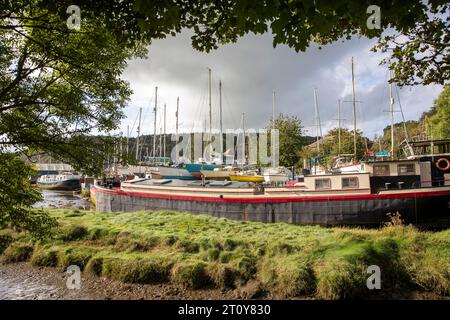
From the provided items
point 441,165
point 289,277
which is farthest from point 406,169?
point 289,277

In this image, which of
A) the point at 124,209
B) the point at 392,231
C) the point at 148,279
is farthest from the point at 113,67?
the point at 124,209

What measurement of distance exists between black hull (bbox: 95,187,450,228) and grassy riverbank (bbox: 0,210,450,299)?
6254mm

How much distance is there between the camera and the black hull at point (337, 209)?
60.2 ft

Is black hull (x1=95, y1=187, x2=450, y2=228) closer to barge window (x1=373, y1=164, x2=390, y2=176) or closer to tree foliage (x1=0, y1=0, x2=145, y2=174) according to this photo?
barge window (x1=373, y1=164, x2=390, y2=176)

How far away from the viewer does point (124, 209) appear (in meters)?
28.3

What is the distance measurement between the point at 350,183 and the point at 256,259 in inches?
474

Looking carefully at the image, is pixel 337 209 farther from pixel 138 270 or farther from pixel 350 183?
pixel 138 270

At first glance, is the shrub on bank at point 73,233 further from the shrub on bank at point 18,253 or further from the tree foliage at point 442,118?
the tree foliage at point 442,118

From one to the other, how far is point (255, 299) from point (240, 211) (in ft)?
44.9

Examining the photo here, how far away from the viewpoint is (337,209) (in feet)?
63.6

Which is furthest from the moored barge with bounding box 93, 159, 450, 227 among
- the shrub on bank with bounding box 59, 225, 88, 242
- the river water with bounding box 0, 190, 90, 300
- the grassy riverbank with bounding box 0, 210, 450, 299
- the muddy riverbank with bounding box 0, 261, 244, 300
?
the river water with bounding box 0, 190, 90, 300

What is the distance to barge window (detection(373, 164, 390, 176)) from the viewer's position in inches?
789
